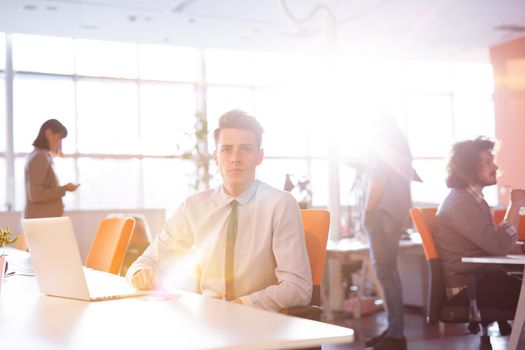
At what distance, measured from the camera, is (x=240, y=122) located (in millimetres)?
2293

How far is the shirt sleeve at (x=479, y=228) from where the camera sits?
311 cm

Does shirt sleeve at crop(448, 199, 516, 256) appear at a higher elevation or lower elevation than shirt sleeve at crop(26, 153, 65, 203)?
lower

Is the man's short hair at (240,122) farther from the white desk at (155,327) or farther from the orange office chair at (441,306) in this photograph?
the orange office chair at (441,306)

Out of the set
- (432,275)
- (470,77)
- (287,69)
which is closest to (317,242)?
(432,275)

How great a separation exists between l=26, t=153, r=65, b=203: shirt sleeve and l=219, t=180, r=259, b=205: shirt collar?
323cm

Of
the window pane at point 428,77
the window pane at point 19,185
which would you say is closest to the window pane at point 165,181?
the window pane at point 19,185

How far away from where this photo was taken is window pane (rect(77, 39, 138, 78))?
367 inches

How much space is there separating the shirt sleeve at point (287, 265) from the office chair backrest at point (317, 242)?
0.12 metres

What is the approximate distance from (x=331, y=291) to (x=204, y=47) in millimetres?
4870

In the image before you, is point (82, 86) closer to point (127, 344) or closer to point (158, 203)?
point (158, 203)

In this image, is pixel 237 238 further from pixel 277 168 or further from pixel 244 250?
pixel 277 168

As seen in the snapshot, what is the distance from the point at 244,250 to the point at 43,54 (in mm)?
7792

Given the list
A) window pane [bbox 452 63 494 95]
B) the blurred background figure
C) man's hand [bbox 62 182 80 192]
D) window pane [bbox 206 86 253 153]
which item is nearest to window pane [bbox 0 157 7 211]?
window pane [bbox 206 86 253 153]

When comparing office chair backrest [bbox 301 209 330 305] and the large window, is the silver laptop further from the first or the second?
the large window
